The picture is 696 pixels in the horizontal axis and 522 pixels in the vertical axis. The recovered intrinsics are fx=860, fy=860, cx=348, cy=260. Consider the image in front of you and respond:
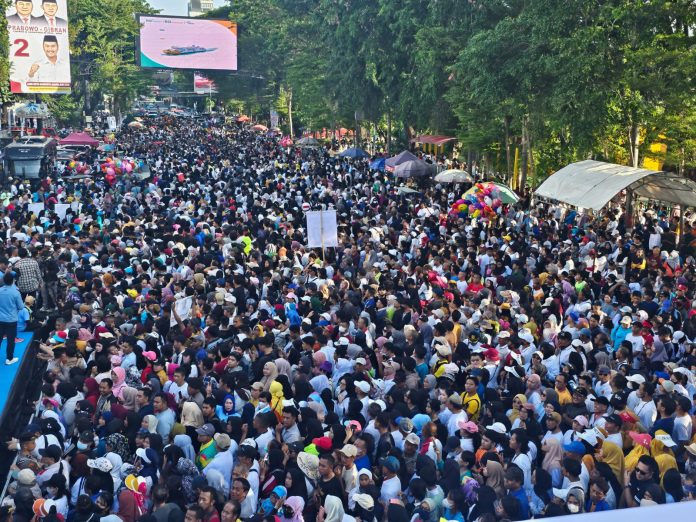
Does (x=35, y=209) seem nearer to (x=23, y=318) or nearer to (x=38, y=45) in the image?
(x=23, y=318)

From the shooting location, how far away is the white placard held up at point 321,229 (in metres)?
15.2

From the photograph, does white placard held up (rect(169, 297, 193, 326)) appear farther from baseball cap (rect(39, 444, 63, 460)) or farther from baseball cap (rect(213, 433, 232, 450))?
baseball cap (rect(39, 444, 63, 460))

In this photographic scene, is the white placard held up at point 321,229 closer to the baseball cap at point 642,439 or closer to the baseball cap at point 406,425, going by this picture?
the baseball cap at point 406,425

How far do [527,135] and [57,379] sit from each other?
19584mm

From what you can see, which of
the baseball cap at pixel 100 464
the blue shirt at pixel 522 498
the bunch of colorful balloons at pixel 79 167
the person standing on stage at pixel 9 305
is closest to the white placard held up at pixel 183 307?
the person standing on stage at pixel 9 305

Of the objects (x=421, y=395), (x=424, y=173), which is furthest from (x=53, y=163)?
(x=421, y=395)

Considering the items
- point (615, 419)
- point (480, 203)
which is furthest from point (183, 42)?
point (615, 419)

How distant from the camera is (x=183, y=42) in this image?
62719mm

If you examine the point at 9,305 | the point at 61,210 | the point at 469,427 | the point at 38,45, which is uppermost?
the point at 38,45

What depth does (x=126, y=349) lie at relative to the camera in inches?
376

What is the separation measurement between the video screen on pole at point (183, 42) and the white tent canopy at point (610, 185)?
4795 centimetres

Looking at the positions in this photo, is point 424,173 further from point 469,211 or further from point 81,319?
point 81,319

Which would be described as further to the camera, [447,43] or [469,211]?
[447,43]

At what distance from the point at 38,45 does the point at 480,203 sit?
38.4 metres
